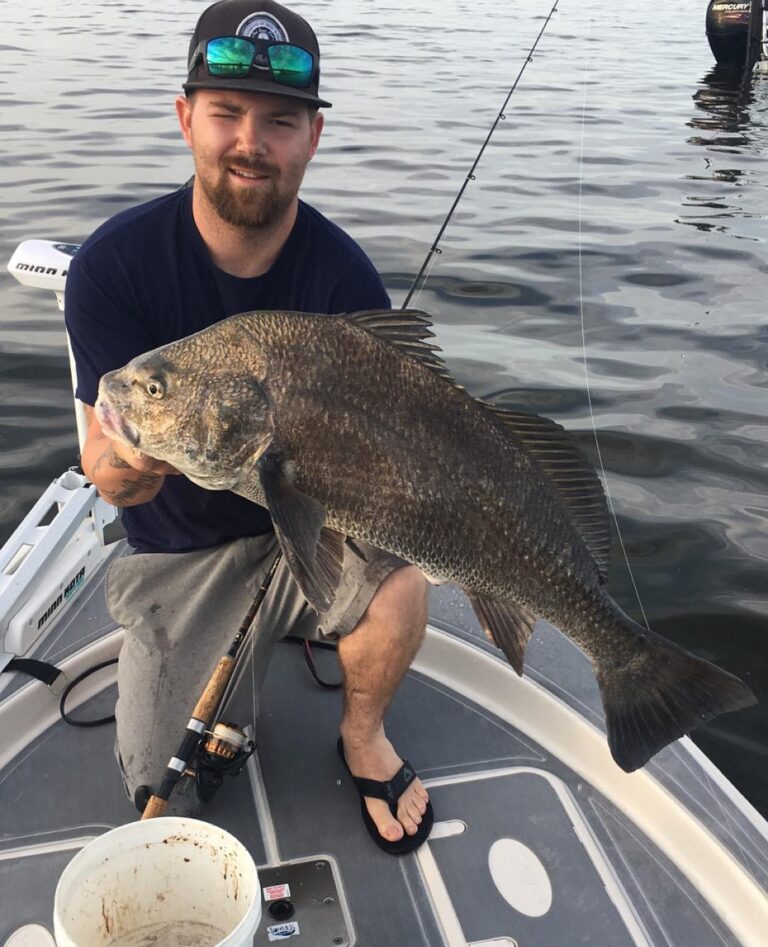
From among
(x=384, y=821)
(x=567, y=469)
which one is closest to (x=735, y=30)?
(x=567, y=469)

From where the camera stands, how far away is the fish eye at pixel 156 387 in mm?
2322

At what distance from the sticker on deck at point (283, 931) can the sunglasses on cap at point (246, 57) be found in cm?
239

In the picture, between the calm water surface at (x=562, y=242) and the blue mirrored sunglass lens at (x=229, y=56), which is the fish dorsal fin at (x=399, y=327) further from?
the calm water surface at (x=562, y=242)

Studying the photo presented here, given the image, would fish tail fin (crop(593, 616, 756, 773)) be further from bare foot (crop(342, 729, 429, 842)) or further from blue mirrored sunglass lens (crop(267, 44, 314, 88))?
blue mirrored sunglass lens (crop(267, 44, 314, 88))

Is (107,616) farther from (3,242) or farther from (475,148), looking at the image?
(475,148)

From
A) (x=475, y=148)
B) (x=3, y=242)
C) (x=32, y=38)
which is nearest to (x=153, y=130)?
(x=475, y=148)

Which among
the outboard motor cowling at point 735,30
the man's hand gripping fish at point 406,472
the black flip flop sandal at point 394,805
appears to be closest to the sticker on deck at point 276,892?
the black flip flop sandal at point 394,805

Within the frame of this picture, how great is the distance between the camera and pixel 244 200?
290 cm

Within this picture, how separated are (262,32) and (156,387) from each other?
1212 millimetres

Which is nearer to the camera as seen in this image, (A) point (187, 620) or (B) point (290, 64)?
(B) point (290, 64)

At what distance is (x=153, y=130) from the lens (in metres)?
13.6

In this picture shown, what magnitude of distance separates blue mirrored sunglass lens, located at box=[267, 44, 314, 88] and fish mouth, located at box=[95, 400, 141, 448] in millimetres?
1174

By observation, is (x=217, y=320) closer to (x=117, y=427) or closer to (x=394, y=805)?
(x=117, y=427)

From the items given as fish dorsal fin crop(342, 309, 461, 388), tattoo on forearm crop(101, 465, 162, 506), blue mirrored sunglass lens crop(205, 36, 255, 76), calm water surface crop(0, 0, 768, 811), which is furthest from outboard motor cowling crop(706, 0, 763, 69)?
tattoo on forearm crop(101, 465, 162, 506)
